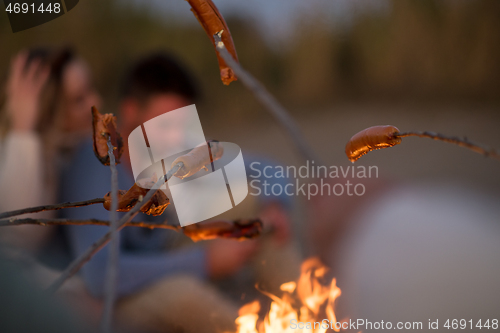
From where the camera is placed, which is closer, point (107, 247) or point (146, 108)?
point (107, 247)

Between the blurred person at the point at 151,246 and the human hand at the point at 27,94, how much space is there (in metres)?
0.12

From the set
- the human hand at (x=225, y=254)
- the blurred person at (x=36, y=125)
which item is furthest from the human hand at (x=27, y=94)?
the human hand at (x=225, y=254)

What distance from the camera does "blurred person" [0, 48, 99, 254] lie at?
646mm

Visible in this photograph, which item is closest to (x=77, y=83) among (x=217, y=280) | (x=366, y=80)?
(x=217, y=280)

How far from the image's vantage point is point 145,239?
65cm

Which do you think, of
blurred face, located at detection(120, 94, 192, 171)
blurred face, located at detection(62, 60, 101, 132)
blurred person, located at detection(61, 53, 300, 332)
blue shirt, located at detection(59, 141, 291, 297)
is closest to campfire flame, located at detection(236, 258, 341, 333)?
blurred person, located at detection(61, 53, 300, 332)

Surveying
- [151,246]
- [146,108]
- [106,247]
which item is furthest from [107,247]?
[146,108]

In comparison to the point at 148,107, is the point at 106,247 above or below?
below

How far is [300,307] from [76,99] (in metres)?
0.60

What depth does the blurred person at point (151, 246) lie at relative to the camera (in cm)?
44

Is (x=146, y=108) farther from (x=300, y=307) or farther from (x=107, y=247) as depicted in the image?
(x=300, y=307)

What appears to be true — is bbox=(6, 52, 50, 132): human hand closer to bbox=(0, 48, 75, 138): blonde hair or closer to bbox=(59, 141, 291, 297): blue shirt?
bbox=(0, 48, 75, 138): blonde hair

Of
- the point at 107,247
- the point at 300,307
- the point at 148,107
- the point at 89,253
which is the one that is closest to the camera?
the point at 89,253

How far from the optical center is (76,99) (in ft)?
2.26
